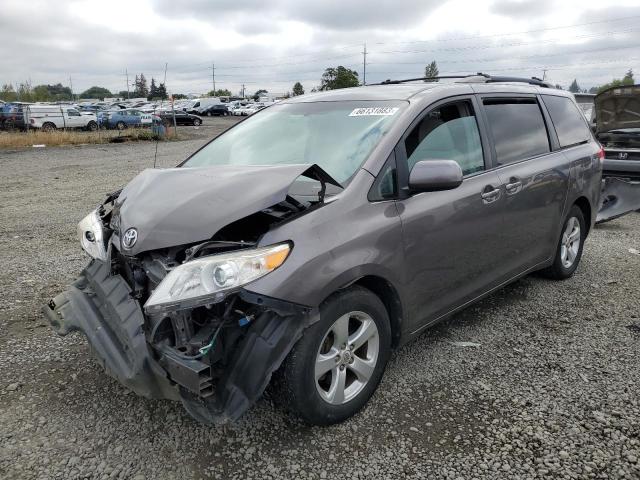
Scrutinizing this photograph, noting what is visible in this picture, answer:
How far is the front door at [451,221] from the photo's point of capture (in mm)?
3064

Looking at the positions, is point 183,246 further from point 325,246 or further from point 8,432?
point 8,432

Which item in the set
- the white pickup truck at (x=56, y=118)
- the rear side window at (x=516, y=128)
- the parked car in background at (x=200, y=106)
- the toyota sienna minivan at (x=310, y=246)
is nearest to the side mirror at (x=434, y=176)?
the toyota sienna minivan at (x=310, y=246)

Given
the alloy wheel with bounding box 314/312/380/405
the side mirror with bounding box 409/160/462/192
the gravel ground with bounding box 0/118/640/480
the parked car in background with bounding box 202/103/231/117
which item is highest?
the parked car in background with bounding box 202/103/231/117

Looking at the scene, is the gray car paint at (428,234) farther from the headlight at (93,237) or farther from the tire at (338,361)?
the headlight at (93,237)

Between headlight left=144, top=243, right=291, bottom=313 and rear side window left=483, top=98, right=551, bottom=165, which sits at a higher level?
rear side window left=483, top=98, right=551, bottom=165

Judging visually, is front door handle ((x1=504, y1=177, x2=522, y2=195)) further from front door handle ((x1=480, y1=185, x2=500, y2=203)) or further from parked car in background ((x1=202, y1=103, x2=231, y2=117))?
parked car in background ((x1=202, y1=103, x2=231, y2=117))

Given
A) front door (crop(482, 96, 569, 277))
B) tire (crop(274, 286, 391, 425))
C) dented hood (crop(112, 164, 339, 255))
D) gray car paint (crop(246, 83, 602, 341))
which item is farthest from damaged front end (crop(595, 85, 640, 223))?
dented hood (crop(112, 164, 339, 255))

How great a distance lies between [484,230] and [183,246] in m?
2.08

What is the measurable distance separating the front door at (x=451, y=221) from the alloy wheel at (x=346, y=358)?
1.25 feet

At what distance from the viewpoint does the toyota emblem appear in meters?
2.55

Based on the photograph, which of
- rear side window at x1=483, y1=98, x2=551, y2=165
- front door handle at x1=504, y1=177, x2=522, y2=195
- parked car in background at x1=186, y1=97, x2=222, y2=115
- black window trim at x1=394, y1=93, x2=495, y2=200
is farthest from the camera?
parked car in background at x1=186, y1=97, x2=222, y2=115

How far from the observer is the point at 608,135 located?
8.62 metres

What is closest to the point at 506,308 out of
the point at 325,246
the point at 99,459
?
the point at 325,246

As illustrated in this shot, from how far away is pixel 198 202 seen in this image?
2570 mm
